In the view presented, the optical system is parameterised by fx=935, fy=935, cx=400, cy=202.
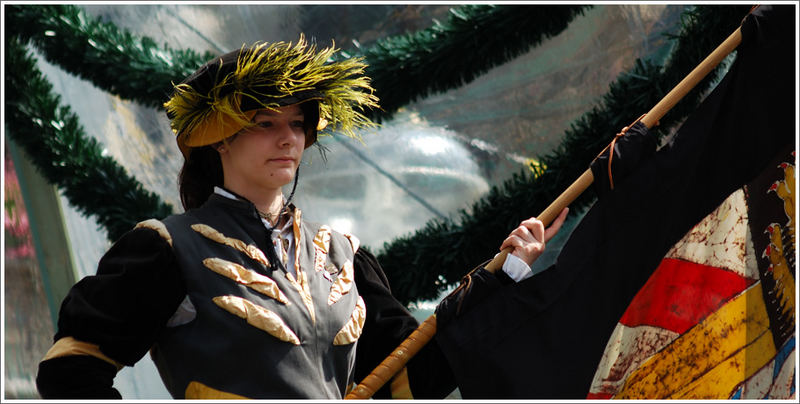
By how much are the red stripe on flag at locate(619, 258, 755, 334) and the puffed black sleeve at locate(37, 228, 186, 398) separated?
703 mm

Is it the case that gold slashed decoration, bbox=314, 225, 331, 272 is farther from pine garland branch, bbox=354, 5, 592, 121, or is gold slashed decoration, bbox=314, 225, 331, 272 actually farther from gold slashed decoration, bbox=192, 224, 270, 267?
pine garland branch, bbox=354, 5, 592, 121

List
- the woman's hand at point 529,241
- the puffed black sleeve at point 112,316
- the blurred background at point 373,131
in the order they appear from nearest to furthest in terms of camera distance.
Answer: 1. the puffed black sleeve at point 112,316
2. the woman's hand at point 529,241
3. the blurred background at point 373,131

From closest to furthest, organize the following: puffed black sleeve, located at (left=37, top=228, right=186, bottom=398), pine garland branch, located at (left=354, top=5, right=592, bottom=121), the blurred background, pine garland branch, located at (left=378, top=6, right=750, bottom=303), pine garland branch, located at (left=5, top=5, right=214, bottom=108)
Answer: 1. puffed black sleeve, located at (left=37, top=228, right=186, bottom=398)
2. pine garland branch, located at (left=378, top=6, right=750, bottom=303)
3. pine garland branch, located at (left=354, top=5, right=592, bottom=121)
4. pine garland branch, located at (left=5, top=5, right=214, bottom=108)
5. the blurred background

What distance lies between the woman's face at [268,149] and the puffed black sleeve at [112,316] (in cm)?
17

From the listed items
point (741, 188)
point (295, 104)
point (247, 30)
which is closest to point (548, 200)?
Answer: point (741, 188)

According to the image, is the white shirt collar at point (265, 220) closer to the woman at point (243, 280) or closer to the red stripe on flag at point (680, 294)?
the woman at point (243, 280)

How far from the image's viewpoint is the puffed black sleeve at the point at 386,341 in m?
1.53

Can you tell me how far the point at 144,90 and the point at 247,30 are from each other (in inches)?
21.1

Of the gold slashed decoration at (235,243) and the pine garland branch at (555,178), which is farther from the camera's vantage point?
the pine garland branch at (555,178)

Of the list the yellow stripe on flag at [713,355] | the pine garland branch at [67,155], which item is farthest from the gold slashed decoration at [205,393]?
the pine garland branch at [67,155]

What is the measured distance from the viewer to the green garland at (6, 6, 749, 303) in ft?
6.35

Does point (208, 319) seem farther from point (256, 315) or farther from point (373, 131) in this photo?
point (373, 131)

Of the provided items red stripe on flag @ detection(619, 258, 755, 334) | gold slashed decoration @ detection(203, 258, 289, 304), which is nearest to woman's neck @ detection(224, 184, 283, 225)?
gold slashed decoration @ detection(203, 258, 289, 304)

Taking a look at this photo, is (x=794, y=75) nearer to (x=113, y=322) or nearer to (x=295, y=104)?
(x=295, y=104)
